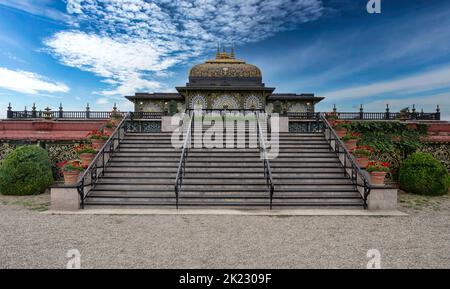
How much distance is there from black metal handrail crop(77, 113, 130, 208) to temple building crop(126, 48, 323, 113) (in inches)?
568

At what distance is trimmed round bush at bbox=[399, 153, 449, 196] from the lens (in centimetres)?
1439

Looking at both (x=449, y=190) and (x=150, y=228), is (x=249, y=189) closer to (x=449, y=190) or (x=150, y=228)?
(x=150, y=228)

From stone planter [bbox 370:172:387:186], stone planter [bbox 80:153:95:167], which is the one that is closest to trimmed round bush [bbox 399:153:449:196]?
stone planter [bbox 370:172:387:186]

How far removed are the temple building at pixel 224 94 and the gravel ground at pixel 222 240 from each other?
21455mm

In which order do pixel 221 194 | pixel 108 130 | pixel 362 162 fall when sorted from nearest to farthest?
Answer: 1. pixel 221 194
2. pixel 362 162
3. pixel 108 130

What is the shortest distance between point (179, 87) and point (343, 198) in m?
23.4

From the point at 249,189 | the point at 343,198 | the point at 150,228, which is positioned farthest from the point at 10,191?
the point at 343,198

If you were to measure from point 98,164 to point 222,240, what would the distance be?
8.01m

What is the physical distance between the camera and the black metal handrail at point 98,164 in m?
11.1

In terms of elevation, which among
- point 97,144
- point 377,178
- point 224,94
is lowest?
point 377,178

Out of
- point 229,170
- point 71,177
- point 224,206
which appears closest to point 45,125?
point 71,177

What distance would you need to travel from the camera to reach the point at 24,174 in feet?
45.9

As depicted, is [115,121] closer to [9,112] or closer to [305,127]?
[305,127]

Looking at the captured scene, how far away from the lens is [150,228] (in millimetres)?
8570
